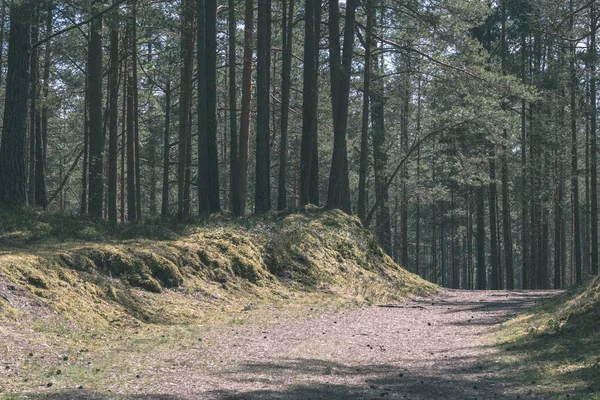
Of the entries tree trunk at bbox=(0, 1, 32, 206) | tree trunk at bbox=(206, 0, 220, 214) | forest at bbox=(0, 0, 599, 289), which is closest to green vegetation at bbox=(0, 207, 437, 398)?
tree trunk at bbox=(0, 1, 32, 206)

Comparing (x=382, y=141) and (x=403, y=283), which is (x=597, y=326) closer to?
(x=403, y=283)

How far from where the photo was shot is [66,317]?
916 centimetres

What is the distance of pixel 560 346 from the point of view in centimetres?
864

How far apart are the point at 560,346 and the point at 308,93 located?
47.1ft

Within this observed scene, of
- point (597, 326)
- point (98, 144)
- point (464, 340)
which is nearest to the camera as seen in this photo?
point (597, 326)

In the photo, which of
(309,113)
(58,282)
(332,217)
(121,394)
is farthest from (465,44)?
(121,394)

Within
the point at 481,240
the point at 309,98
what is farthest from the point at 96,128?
the point at 481,240

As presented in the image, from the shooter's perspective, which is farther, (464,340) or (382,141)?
(382,141)

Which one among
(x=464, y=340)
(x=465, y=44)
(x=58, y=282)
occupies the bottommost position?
(x=464, y=340)

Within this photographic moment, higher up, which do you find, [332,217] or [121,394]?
[332,217]

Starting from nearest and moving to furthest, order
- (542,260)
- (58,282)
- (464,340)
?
(58,282)
(464,340)
(542,260)

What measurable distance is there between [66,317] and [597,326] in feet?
23.6

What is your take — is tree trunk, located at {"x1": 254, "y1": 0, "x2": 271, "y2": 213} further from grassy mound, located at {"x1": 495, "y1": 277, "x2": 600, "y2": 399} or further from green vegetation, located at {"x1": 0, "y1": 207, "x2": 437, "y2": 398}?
grassy mound, located at {"x1": 495, "y1": 277, "x2": 600, "y2": 399}

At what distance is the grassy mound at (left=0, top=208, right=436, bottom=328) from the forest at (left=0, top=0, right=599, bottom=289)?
75.6 inches
